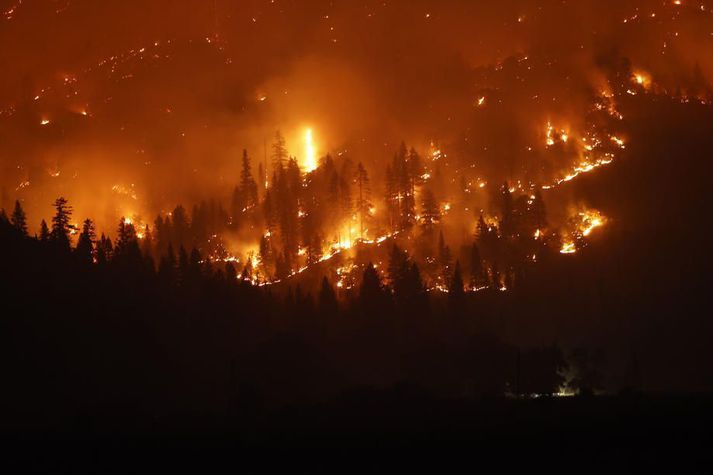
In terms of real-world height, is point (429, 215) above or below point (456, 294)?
above

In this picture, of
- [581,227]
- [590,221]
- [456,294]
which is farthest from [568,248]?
[456,294]

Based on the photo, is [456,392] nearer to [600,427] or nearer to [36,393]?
[600,427]

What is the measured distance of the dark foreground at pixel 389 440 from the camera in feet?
224

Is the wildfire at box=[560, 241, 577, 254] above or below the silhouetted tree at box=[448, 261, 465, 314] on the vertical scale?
above

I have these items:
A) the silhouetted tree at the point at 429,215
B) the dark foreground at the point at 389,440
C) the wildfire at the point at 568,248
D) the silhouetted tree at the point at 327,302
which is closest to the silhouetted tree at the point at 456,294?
the silhouetted tree at the point at 327,302

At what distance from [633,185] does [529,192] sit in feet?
71.3

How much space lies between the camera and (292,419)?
279 feet

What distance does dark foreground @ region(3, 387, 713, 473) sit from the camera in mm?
68125

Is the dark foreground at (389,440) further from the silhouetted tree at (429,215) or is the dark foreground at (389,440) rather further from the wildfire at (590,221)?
the silhouetted tree at (429,215)

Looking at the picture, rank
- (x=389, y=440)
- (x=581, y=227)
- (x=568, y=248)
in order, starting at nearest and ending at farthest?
1. (x=389, y=440)
2. (x=568, y=248)
3. (x=581, y=227)

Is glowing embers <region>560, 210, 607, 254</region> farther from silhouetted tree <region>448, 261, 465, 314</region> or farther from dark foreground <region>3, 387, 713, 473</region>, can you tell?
dark foreground <region>3, 387, 713, 473</region>

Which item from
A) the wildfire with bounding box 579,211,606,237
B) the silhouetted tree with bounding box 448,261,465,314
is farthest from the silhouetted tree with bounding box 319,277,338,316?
the wildfire with bounding box 579,211,606,237

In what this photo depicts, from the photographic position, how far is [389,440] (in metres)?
75.1

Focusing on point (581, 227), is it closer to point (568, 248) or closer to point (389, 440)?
point (568, 248)
